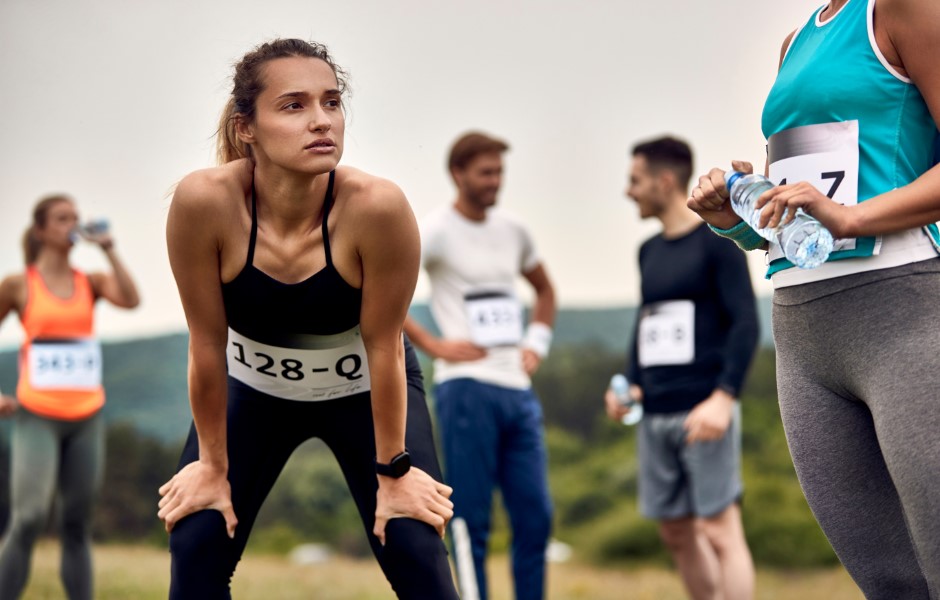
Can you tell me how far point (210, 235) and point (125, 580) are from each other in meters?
5.07

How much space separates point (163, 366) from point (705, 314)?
180 inches

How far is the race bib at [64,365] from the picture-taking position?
18.1ft

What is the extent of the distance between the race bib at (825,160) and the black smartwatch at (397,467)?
94 cm

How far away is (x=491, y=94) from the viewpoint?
303 inches

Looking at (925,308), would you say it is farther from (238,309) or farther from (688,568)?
(688,568)

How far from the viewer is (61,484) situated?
17.8ft

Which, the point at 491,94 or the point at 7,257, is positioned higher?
the point at 491,94

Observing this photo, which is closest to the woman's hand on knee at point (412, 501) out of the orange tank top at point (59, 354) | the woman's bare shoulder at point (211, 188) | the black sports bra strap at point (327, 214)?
the black sports bra strap at point (327, 214)

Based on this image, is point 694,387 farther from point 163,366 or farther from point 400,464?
point 163,366

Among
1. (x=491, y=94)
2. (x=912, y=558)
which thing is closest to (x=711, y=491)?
(x=912, y=558)

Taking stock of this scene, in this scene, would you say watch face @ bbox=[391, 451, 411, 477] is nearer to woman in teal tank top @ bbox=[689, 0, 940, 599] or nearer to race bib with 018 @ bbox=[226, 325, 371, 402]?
race bib with 018 @ bbox=[226, 325, 371, 402]

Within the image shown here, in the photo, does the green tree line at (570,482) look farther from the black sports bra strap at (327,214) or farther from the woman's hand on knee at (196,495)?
the black sports bra strap at (327,214)

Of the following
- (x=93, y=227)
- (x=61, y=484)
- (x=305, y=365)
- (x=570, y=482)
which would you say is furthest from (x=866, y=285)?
(x=570, y=482)

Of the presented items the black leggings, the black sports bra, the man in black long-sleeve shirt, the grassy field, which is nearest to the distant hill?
the grassy field
